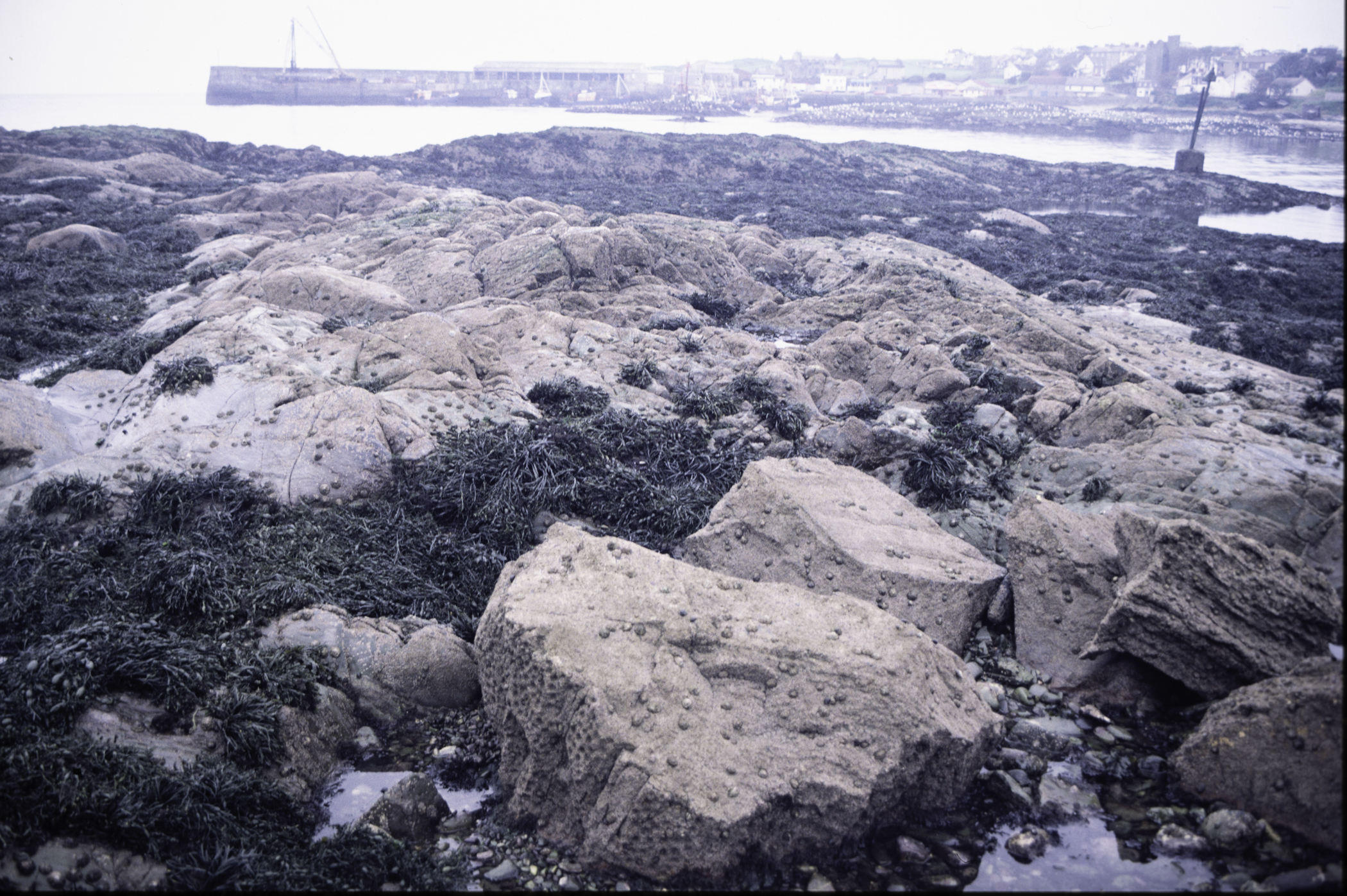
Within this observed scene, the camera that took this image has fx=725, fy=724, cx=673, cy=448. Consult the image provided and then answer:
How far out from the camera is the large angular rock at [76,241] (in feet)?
58.6

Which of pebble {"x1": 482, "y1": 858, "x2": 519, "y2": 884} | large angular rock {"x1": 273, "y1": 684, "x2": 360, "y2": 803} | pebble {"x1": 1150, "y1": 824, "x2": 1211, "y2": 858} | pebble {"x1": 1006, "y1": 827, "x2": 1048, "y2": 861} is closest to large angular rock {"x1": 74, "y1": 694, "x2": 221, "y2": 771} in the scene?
large angular rock {"x1": 273, "y1": 684, "x2": 360, "y2": 803}

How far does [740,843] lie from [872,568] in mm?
2386

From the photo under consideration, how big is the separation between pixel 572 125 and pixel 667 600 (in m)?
52.2

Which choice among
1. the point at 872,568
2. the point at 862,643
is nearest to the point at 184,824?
the point at 862,643

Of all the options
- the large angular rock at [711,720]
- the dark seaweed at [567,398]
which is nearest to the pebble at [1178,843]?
the large angular rock at [711,720]

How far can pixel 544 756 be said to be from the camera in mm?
3793

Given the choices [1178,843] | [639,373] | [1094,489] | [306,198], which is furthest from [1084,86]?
[1178,843]

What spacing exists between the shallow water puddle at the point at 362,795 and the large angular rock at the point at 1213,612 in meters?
3.92

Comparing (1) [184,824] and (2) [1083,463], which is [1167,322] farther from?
(1) [184,824]

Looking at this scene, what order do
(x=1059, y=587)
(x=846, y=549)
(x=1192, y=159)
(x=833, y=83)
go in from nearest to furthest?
(x=1059, y=587), (x=846, y=549), (x=1192, y=159), (x=833, y=83)

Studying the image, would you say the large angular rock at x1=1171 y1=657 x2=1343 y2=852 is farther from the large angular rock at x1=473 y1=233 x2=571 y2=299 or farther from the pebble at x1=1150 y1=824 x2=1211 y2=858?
the large angular rock at x1=473 y1=233 x2=571 y2=299

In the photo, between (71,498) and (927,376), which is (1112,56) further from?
(71,498)

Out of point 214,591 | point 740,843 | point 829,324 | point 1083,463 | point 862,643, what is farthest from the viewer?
point 829,324

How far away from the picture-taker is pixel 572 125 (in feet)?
166
